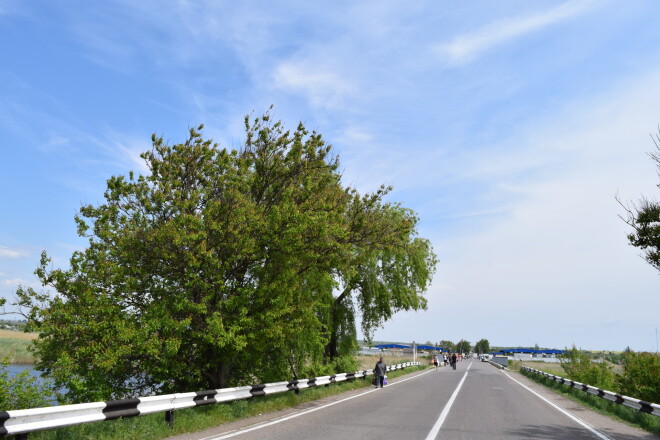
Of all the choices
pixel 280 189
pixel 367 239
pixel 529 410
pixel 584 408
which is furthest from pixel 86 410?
pixel 584 408

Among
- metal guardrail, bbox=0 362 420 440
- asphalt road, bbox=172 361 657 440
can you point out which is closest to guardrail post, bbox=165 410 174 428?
metal guardrail, bbox=0 362 420 440

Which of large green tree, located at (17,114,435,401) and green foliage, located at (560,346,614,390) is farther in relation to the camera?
green foliage, located at (560,346,614,390)

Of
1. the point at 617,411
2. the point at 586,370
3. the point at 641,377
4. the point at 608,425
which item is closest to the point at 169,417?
the point at 608,425

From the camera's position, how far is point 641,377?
17703 millimetres

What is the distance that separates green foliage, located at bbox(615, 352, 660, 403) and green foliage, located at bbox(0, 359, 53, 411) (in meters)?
18.1

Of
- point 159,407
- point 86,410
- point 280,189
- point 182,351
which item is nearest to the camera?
point 86,410

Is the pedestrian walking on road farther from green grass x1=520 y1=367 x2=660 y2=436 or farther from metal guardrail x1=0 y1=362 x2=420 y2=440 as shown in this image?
metal guardrail x1=0 y1=362 x2=420 y2=440

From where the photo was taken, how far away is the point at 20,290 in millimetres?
11523

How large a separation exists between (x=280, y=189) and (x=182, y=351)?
5.82 metres

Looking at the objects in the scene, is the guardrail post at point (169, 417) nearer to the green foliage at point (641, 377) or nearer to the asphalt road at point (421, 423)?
the asphalt road at point (421, 423)

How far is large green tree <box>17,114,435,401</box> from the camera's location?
11.6m

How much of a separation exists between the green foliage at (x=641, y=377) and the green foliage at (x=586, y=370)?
15.8 ft

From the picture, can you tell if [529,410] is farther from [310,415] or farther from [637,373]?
[310,415]

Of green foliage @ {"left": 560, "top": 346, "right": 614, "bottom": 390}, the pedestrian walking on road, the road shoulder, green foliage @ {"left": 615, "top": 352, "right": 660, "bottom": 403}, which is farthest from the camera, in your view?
green foliage @ {"left": 560, "top": 346, "right": 614, "bottom": 390}
